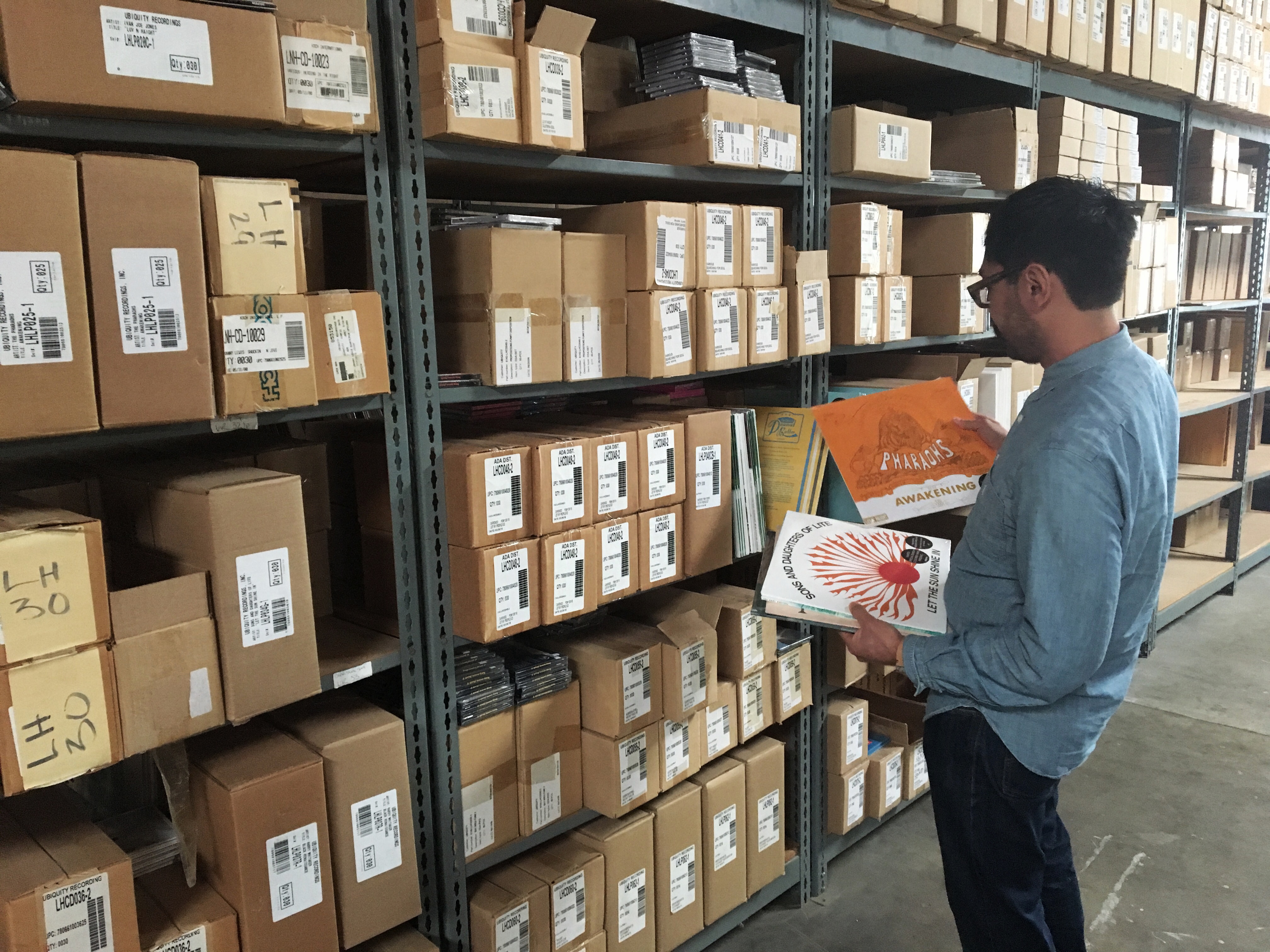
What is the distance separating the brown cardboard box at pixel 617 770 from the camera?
186 centimetres

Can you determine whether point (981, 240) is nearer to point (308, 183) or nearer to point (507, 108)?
point (507, 108)

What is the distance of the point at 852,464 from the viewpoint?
203cm

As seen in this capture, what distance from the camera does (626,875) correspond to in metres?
1.98

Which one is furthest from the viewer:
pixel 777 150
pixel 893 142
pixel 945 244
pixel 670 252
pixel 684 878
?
pixel 945 244

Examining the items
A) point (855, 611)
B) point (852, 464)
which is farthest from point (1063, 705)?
point (852, 464)

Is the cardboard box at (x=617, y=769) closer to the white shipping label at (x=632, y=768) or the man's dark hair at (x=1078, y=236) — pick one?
the white shipping label at (x=632, y=768)

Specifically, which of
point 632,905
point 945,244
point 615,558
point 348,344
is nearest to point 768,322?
point 615,558

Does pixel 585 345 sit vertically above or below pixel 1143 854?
above

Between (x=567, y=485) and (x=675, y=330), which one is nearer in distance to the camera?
(x=567, y=485)

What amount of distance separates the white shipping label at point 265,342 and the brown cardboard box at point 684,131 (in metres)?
0.85

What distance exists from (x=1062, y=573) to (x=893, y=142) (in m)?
1.31

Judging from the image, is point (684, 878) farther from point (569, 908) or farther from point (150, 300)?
point (150, 300)

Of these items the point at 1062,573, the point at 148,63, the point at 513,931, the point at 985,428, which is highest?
the point at 148,63

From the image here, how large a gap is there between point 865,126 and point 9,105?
1723mm
